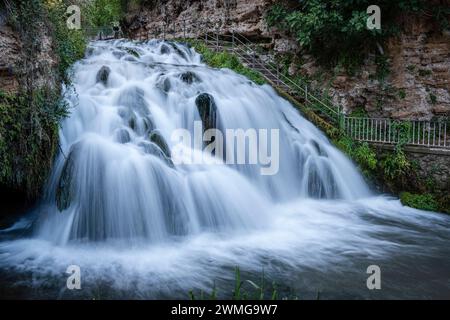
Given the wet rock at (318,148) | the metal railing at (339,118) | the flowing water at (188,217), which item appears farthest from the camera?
the metal railing at (339,118)

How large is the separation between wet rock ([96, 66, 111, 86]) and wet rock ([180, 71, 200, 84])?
1871mm

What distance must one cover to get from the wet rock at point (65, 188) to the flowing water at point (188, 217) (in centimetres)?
2

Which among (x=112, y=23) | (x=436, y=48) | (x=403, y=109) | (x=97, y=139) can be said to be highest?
(x=112, y=23)

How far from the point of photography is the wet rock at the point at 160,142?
7154 mm

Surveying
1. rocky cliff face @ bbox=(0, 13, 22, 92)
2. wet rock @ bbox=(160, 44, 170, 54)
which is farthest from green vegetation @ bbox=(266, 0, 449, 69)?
rocky cliff face @ bbox=(0, 13, 22, 92)

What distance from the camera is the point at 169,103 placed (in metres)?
8.94

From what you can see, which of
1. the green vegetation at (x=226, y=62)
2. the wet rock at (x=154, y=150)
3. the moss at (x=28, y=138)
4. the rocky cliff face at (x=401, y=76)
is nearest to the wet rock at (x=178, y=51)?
the green vegetation at (x=226, y=62)

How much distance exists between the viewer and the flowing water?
4840 millimetres

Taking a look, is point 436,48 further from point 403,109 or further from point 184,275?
point 184,275

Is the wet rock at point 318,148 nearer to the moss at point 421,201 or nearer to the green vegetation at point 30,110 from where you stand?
the moss at point 421,201
